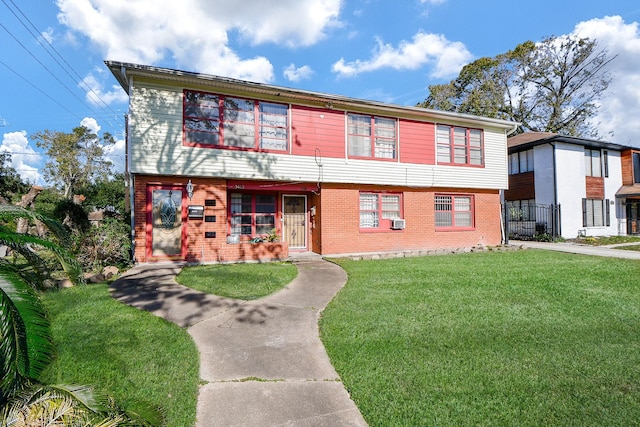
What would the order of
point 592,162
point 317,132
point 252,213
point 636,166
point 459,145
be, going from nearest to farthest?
point 317,132 < point 252,213 < point 459,145 < point 592,162 < point 636,166

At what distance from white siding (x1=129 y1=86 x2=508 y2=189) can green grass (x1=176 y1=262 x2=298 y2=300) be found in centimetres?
297

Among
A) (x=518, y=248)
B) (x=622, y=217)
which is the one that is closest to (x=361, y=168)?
(x=518, y=248)

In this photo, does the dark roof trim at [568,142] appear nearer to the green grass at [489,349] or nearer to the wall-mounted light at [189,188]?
the green grass at [489,349]

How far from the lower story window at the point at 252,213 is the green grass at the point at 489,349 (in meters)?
5.38

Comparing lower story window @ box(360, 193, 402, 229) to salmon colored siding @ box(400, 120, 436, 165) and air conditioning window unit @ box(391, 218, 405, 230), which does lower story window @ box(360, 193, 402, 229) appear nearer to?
air conditioning window unit @ box(391, 218, 405, 230)

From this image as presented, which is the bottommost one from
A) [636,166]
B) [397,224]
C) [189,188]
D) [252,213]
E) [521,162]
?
[397,224]

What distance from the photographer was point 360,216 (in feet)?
39.2

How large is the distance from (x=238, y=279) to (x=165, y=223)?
3707 millimetres

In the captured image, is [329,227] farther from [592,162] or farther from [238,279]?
[592,162]

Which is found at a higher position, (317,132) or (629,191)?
(317,132)

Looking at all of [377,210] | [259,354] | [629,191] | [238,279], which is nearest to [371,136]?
[377,210]

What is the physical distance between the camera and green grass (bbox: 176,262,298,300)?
6301mm

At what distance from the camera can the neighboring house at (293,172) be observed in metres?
9.41

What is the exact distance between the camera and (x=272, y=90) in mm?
10281
